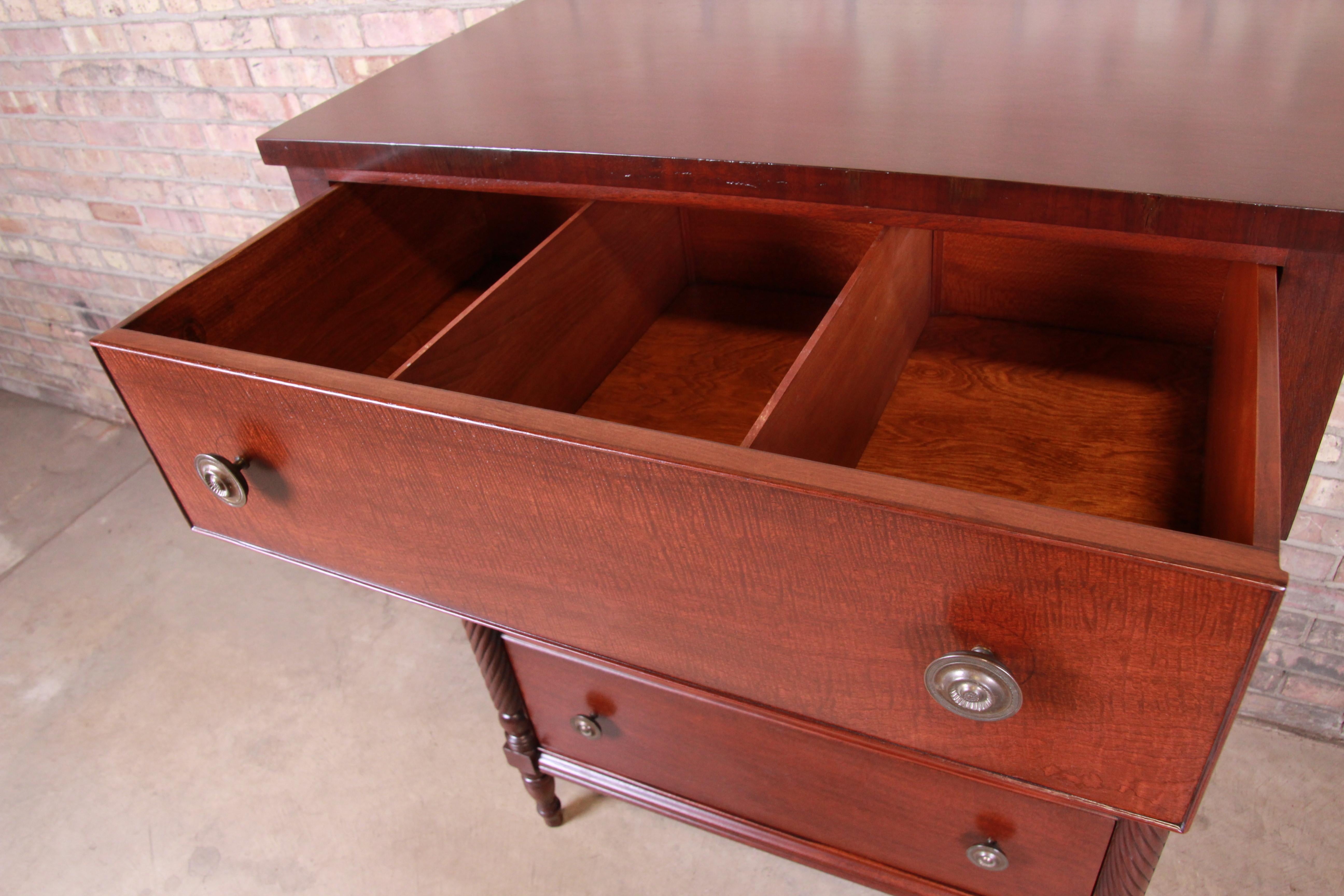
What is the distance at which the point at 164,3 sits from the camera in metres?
1.52

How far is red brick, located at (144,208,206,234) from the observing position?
1812 millimetres

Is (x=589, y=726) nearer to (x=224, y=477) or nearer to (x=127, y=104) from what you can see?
(x=224, y=477)

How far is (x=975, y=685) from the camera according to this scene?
19.9 inches

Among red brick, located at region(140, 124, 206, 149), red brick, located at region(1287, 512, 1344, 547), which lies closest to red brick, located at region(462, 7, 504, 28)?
red brick, located at region(140, 124, 206, 149)

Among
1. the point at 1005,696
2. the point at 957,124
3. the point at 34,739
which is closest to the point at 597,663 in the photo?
the point at 1005,696

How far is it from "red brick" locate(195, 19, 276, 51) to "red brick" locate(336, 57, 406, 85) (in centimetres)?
14

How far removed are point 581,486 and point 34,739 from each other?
146cm

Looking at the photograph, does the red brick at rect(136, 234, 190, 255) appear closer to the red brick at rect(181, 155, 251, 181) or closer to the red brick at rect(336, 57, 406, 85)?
the red brick at rect(181, 155, 251, 181)

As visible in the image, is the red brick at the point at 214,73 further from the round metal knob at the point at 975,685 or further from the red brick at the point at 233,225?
the round metal knob at the point at 975,685

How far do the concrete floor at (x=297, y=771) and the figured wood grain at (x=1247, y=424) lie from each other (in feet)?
2.72

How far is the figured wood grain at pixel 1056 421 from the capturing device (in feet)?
2.36

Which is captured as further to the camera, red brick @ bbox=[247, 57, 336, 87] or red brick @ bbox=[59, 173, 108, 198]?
red brick @ bbox=[59, 173, 108, 198]

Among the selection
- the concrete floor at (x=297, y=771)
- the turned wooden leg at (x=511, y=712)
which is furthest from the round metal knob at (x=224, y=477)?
the concrete floor at (x=297, y=771)

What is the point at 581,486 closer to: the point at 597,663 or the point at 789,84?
the point at 597,663
